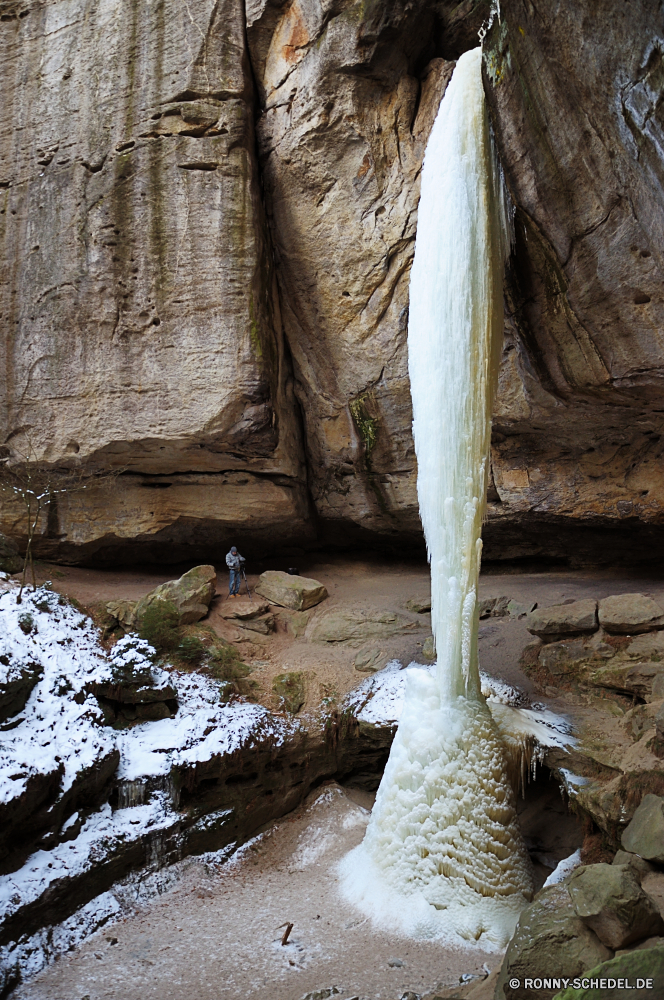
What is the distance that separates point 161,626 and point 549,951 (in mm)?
6366

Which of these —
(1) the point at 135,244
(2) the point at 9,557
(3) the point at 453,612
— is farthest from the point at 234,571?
(1) the point at 135,244

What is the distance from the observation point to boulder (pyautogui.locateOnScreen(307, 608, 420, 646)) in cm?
1015

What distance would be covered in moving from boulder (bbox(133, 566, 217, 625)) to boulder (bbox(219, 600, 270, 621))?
1.03 ft

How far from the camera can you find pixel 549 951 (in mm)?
4039

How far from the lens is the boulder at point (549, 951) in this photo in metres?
3.89

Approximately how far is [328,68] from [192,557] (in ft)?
27.8

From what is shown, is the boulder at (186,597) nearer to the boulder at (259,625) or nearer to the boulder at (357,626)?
the boulder at (259,625)

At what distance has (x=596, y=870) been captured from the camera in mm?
4312

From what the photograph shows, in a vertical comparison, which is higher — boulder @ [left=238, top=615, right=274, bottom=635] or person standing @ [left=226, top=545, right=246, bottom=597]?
person standing @ [left=226, top=545, right=246, bottom=597]

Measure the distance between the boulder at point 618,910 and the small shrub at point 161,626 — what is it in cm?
613

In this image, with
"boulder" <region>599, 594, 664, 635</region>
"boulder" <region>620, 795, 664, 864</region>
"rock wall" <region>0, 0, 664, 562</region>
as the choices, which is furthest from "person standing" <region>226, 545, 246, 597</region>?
"boulder" <region>620, 795, 664, 864</region>

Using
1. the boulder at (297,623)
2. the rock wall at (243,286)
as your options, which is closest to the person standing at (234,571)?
the rock wall at (243,286)

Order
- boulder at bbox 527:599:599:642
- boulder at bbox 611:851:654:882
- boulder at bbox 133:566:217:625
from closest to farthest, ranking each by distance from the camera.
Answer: boulder at bbox 611:851:654:882
boulder at bbox 527:599:599:642
boulder at bbox 133:566:217:625

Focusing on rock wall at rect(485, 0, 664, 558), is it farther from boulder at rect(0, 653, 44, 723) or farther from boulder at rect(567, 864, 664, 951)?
boulder at rect(0, 653, 44, 723)
